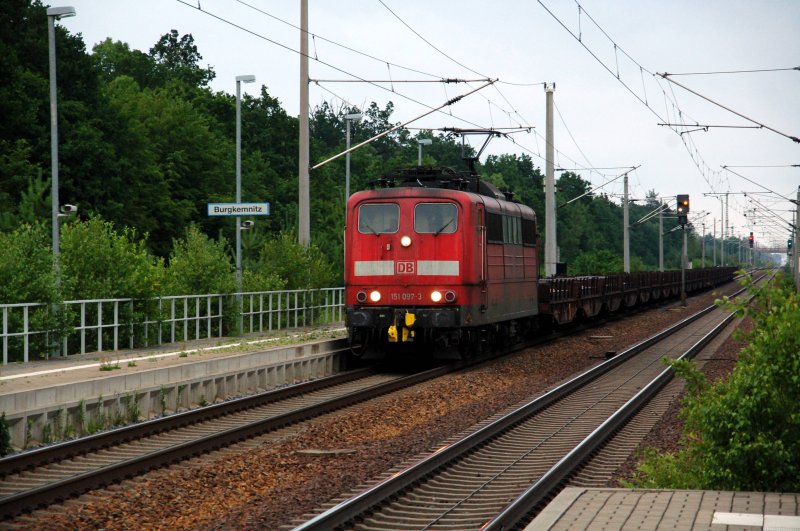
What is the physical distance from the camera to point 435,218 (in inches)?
843

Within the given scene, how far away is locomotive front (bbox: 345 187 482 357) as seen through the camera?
21031mm

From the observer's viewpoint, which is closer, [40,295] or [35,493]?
[35,493]

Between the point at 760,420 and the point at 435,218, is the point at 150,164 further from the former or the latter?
the point at 760,420

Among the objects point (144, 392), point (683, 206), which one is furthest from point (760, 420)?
point (683, 206)

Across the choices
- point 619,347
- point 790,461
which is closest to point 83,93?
point 619,347

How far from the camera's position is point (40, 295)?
18.6 m

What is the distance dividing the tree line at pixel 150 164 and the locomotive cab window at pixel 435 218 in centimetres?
558

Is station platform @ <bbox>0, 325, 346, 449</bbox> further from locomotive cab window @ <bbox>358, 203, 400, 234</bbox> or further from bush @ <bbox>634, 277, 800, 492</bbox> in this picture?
bush @ <bbox>634, 277, 800, 492</bbox>

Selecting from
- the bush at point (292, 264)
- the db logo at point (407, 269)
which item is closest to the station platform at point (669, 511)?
the db logo at point (407, 269)

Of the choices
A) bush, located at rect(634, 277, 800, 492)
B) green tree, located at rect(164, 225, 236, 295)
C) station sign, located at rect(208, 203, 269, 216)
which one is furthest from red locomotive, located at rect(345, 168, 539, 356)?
bush, located at rect(634, 277, 800, 492)

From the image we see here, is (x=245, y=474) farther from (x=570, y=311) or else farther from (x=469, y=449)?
(x=570, y=311)

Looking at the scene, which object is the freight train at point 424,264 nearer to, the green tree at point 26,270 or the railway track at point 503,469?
the railway track at point 503,469

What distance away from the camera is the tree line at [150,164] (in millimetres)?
28531

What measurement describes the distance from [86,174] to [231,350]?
29552 mm
